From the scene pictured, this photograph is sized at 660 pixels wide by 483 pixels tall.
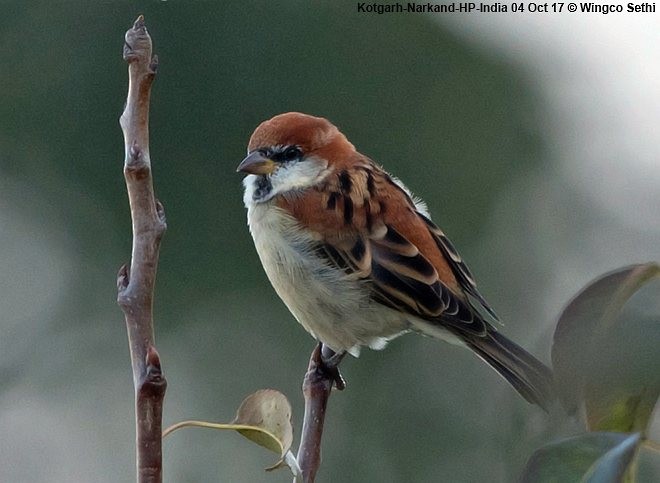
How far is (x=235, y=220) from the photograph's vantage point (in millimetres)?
7059

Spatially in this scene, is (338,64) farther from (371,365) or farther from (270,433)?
(270,433)

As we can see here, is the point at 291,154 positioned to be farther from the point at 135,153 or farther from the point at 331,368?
the point at 135,153

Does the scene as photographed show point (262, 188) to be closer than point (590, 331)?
No

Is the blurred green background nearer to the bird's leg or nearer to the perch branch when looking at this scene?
the bird's leg

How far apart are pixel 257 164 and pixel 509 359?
0.96 metres

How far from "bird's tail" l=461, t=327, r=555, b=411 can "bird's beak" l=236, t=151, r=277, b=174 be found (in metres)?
0.78

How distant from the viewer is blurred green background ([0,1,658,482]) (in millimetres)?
7094

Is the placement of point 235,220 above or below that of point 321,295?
below

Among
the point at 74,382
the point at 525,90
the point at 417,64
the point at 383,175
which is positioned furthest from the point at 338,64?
the point at 383,175

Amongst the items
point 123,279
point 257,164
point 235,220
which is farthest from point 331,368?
point 235,220

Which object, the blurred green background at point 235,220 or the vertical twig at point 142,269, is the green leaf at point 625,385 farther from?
the blurred green background at point 235,220

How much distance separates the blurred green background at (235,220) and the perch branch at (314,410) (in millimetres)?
4434

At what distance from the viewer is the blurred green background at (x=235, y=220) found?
23.3 feet

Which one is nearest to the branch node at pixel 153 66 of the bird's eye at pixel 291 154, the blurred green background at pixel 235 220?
the bird's eye at pixel 291 154
